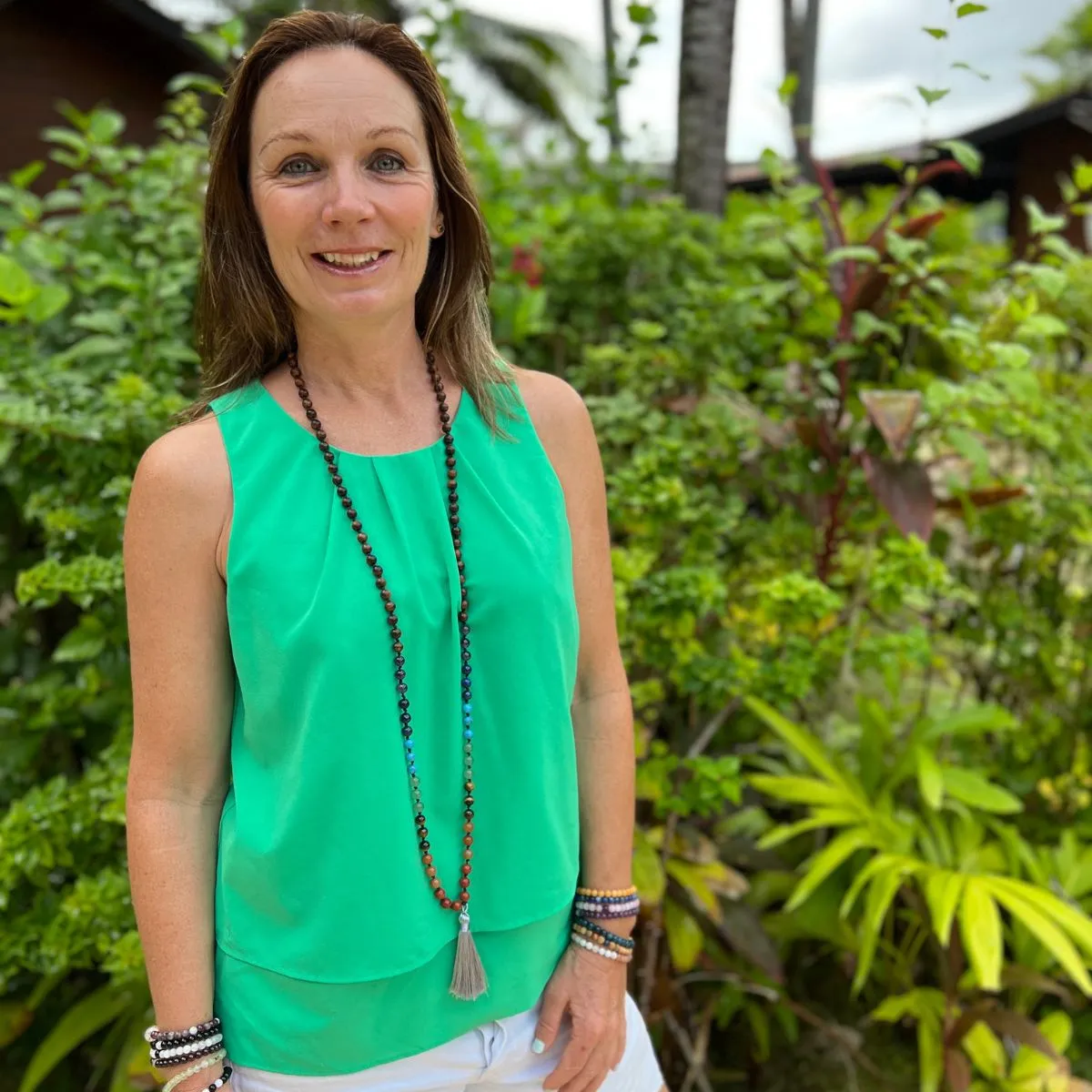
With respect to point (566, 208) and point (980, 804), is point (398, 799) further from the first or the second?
point (566, 208)

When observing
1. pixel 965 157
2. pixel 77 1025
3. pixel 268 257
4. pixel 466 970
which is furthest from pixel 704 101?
pixel 77 1025

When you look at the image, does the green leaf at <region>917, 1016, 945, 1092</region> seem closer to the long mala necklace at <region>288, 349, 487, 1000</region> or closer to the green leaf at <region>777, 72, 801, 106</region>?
the long mala necklace at <region>288, 349, 487, 1000</region>

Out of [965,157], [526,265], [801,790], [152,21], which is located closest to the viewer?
[965,157]

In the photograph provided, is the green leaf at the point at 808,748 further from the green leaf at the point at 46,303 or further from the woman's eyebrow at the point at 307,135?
the green leaf at the point at 46,303

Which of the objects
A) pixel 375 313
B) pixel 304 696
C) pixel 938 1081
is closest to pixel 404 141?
pixel 375 313

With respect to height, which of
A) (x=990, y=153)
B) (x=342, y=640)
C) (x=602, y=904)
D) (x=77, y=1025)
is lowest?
(x=77, y=1025)

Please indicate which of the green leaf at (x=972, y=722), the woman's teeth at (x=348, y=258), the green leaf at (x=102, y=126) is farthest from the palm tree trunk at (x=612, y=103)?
the woman's teeth at (x=348, y=258)

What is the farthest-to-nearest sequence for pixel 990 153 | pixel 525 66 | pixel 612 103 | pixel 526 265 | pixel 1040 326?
1. pixel 525 66
2. pixel 990 153
3. pixel 612 103
4. pixel 526 265
5. pixel 1040 326

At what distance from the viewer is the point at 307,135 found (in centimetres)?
129

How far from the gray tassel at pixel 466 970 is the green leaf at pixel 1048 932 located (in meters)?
1.57

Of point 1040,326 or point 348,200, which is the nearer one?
point 348,200

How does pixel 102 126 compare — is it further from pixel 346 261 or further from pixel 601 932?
pixel 601 932

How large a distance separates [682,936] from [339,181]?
1895mm

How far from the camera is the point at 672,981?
253 cm
